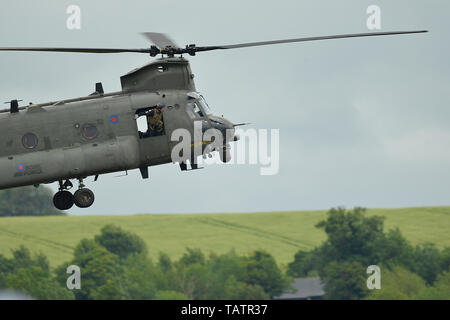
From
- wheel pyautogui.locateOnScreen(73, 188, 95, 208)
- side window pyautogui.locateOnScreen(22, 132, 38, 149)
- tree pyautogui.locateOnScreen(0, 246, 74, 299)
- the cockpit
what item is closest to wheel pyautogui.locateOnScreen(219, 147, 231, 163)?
the cockpit

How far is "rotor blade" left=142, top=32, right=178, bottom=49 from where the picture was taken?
4334cm

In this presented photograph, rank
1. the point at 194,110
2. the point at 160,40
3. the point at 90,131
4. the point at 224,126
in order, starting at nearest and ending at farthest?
the point at 90,131
the point at 194,110
the point at 224,126
the point at 160,40

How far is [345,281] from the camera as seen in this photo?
19275 cm

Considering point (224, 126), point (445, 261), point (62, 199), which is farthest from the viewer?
point (445, 261)

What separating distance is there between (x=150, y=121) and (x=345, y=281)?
505ft

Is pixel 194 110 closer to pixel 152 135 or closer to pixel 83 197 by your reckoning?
pixel 152 135

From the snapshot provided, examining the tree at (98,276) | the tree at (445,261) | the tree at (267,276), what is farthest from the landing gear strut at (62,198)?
the tree at (445,261)

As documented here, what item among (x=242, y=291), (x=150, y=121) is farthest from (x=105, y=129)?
(x=242, y=291)

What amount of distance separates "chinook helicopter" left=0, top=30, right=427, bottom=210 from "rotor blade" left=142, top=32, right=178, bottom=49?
54 millimetres

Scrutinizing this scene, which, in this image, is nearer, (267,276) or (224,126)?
(224,126)

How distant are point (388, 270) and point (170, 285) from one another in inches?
1558

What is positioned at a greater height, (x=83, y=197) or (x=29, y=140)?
(x=29, y=140)
